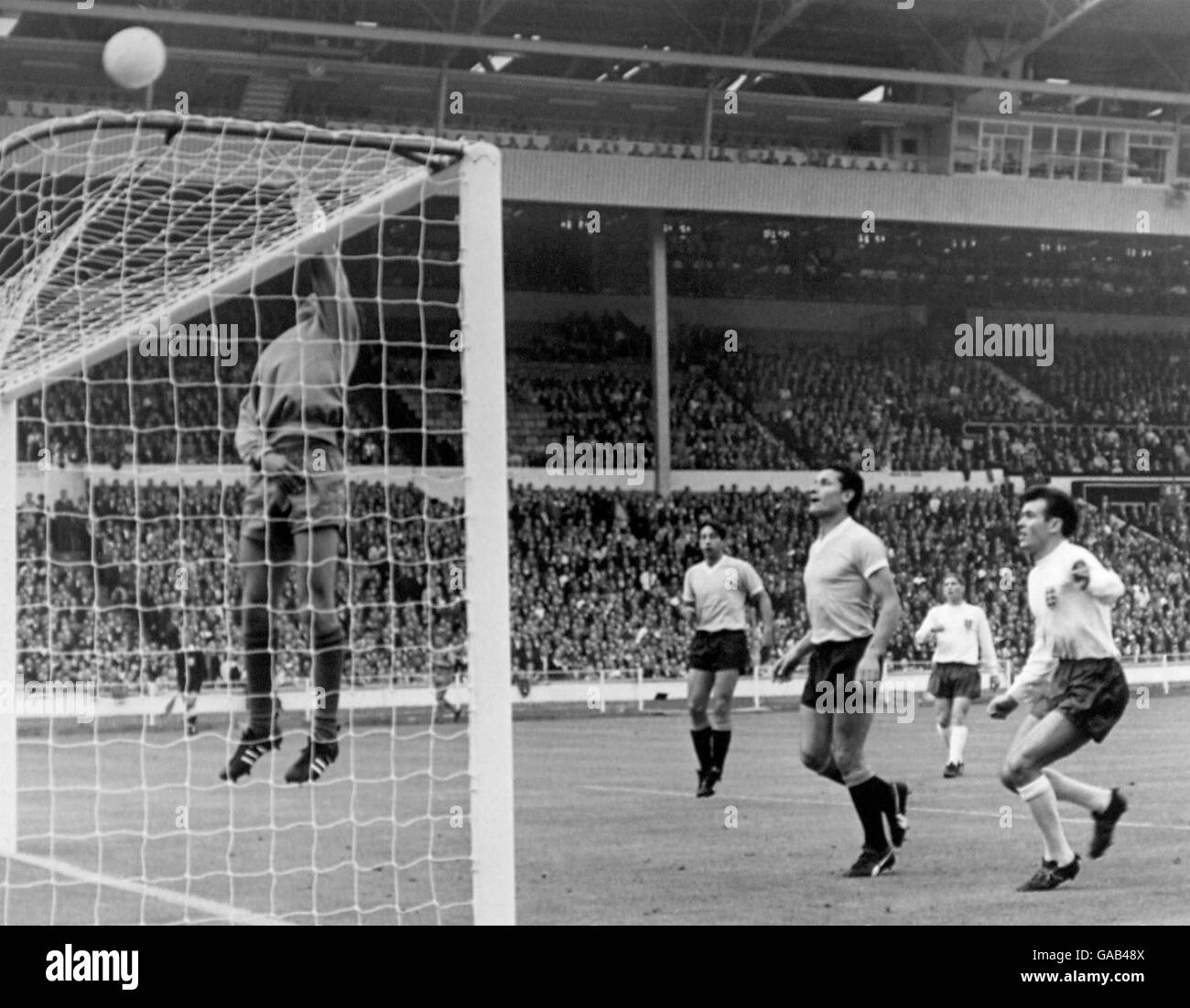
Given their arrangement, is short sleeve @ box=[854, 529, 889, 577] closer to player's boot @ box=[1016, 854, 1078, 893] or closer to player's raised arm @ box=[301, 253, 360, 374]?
player's boot @ box=[1016, 854, 1078, 893]

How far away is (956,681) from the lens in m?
16.6

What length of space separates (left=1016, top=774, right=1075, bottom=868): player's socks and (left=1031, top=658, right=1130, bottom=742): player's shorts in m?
0.34

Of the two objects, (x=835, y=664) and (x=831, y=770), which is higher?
(x=835, y=664)

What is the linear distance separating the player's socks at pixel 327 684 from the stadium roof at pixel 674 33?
23.9 m

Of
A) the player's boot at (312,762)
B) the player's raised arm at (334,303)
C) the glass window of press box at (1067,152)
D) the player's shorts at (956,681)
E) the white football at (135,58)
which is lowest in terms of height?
the player's shorts at (956,681)

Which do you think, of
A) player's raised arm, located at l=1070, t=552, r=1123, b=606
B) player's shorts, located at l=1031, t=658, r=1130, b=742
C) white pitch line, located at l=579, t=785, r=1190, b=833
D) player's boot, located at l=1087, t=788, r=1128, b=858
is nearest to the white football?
player's raised arm, located at l=1070, t=552, r=1123, b=606

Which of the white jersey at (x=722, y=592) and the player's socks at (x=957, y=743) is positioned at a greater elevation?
the white jersey at (x=722, y=592)

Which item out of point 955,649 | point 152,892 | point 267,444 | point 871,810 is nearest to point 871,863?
point 871,810

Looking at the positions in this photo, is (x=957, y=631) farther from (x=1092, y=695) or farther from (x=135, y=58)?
(x=135, y=58)

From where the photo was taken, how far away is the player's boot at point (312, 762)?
6984mm

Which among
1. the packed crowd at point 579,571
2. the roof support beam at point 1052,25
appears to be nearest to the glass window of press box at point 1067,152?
the roof support beam at point 1052,25

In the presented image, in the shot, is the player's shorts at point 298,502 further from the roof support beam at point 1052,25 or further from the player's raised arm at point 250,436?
the roof support beam at point 1052,25

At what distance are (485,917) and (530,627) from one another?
2284 cm

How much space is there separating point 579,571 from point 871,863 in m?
22.6
